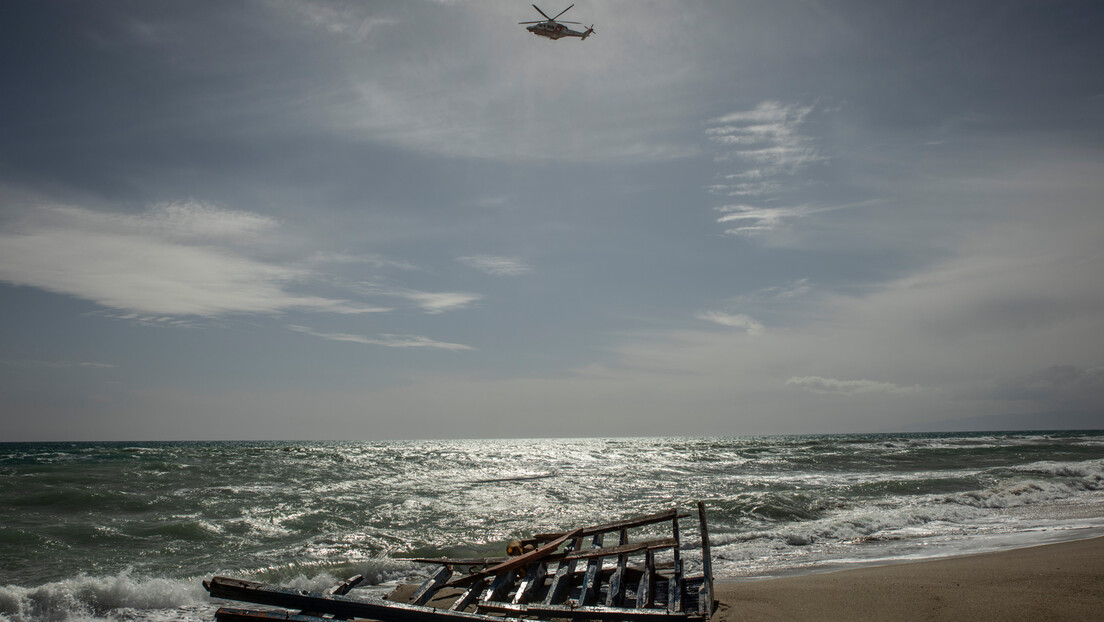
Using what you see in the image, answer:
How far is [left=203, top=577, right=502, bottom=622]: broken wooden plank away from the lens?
469cm

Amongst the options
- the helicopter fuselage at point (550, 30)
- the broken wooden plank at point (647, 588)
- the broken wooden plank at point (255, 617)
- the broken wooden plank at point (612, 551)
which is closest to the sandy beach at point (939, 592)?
the broken wooden plank at point (647, 588)

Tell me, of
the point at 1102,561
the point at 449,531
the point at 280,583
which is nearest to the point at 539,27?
the point at 449,531

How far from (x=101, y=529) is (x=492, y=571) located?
11.8m

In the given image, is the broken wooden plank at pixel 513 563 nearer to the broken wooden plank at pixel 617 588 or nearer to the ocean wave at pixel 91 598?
the broken wooden plank at pixel 617 588

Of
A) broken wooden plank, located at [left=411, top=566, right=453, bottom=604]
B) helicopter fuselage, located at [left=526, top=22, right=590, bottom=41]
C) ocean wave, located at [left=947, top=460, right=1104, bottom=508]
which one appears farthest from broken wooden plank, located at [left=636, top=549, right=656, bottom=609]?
helicopter fuselage, located at [left=526, top=22, right=590, bottom=41]

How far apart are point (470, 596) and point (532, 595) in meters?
0.65

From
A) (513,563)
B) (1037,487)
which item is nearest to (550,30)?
(513,563)

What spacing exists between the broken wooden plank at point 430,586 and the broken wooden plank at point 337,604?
3.51ft

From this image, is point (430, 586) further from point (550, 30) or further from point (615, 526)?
point (550, 30)

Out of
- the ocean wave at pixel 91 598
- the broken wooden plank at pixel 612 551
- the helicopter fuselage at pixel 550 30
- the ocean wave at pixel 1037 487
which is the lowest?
the ocean wave at pixel 1037 487

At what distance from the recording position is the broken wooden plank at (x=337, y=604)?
4688 millimetres

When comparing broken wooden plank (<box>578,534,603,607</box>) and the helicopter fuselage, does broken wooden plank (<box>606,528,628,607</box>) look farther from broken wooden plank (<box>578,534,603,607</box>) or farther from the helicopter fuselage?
the helicopter fuselage

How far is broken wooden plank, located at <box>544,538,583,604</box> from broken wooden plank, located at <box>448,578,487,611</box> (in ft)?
2.42

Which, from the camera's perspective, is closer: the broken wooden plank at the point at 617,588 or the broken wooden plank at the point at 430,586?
the broken wooden plank at the point at 617,588
